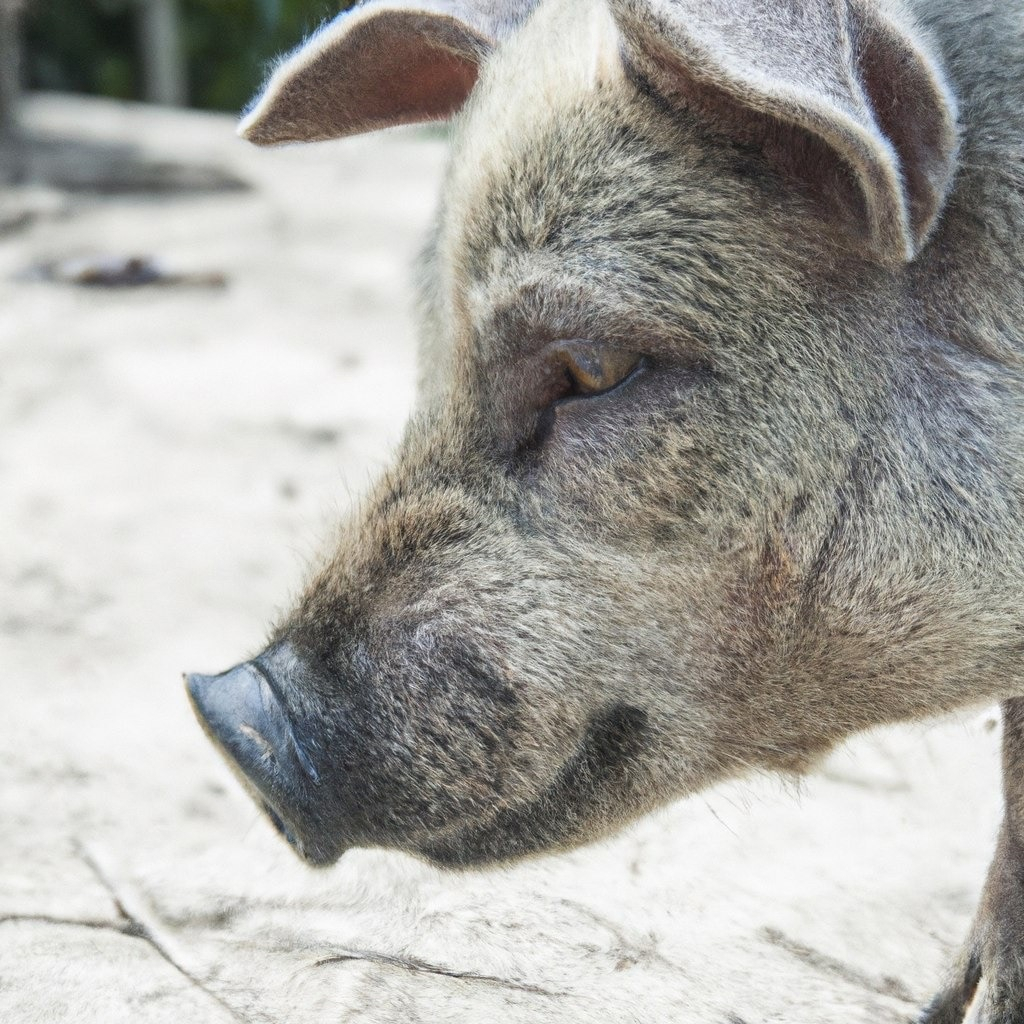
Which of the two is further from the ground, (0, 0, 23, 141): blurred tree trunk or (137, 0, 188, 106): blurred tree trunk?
(0, 0, 23, 141): blurred tree trunk

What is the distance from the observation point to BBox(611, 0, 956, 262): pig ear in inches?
77.1

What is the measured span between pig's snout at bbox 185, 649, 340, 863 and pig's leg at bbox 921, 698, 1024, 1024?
4.20ft

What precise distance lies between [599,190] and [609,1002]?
1535 mm

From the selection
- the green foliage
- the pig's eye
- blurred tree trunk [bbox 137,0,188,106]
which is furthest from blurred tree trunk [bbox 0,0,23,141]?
the pig's eye

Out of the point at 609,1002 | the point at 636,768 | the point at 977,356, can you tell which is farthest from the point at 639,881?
the point at 977,356

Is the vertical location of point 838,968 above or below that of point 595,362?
below

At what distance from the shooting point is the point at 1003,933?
8.68 ft

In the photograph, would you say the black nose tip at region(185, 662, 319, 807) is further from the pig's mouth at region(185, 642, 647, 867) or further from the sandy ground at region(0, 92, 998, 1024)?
the sandy ground at region(0, 92, 998, 1024)

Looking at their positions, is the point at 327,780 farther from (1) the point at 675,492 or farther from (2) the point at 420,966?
(1) the point at 675,492

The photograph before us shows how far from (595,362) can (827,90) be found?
626mm

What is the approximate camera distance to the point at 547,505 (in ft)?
7.96

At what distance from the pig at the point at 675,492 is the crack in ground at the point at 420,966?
35 centimetres

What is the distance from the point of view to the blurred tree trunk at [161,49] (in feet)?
51.2

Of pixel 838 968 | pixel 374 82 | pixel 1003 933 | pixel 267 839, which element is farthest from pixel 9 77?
pixel 1003 933
